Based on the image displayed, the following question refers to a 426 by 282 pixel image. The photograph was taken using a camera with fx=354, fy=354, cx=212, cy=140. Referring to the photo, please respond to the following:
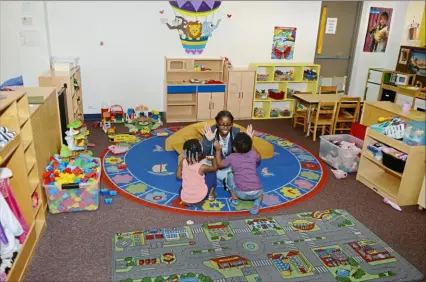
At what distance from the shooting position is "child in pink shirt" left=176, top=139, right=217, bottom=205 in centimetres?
371

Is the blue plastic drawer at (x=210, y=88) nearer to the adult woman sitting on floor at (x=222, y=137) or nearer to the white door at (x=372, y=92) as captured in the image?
the adult woman sitting on floor at (x=222, y=137)

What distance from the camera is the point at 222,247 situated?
3.25 meters

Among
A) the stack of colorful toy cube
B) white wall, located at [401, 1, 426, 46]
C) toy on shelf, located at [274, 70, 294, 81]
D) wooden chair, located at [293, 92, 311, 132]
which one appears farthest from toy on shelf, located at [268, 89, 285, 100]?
the stack of colorful toy cube

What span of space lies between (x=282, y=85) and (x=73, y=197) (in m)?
5.57

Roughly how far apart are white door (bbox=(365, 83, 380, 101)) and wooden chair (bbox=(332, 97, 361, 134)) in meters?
2.01

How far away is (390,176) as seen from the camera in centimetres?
473

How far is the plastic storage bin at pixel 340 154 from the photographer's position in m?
5.04

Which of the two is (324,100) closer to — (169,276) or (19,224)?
(169,276)

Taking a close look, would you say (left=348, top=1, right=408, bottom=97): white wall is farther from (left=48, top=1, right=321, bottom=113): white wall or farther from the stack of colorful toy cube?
the stack of colorful toy cube

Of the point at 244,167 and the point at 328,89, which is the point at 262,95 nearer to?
the point at 328,89

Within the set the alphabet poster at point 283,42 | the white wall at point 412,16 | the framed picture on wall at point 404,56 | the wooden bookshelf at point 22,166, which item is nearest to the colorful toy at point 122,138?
the wooden bookshelf at point 22,166

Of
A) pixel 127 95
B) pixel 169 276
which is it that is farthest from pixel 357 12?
pixel 169 276

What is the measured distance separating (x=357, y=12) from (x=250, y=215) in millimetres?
6390

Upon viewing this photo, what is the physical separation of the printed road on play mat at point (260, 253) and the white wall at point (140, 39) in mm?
4430
